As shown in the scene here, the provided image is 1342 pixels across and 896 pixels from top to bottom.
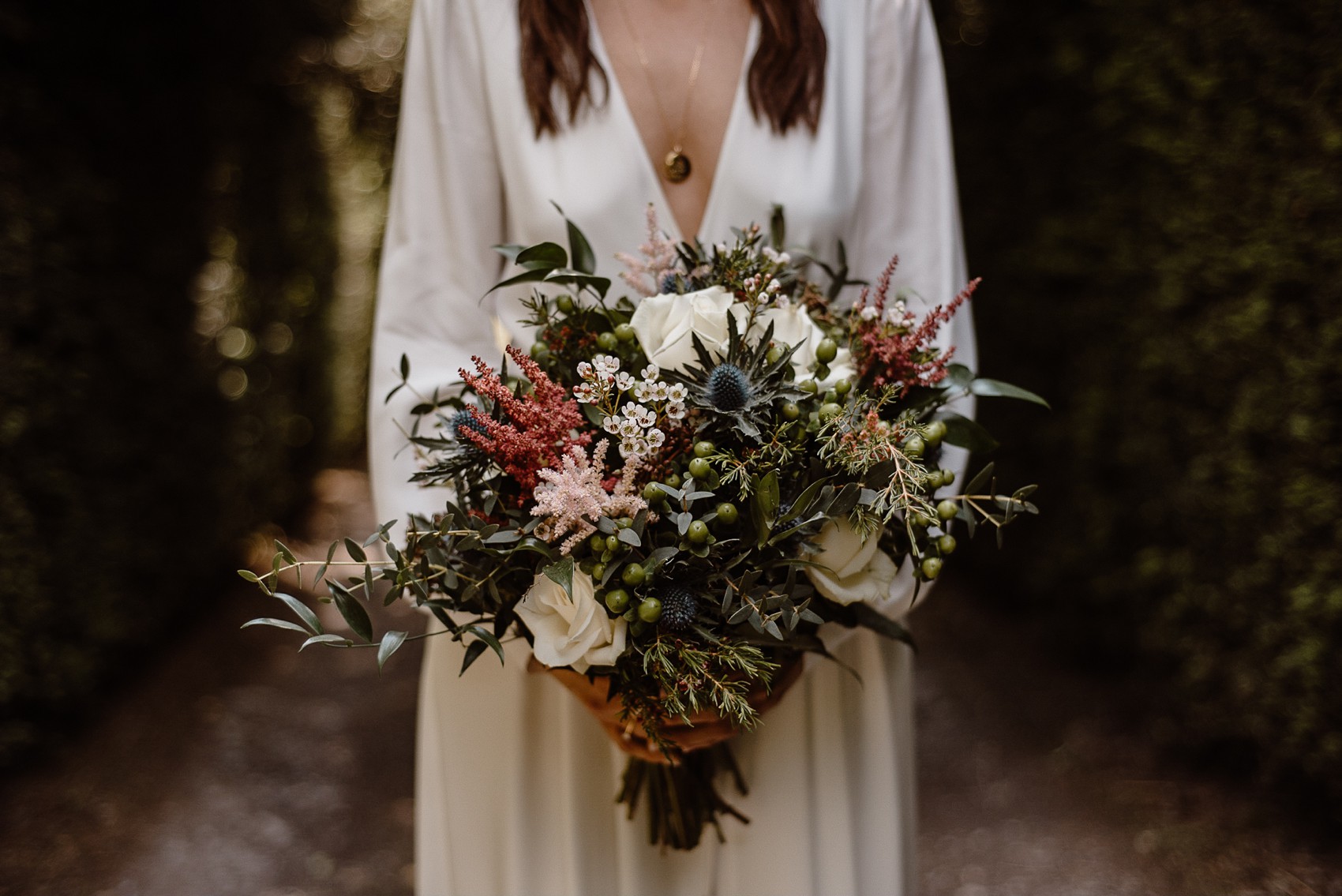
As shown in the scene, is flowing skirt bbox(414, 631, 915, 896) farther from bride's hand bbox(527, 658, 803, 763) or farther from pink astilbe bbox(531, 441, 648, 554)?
pink astilbe bbox(531, 441, 648, 554)

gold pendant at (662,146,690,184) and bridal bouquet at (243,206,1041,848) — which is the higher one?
gold pendant at (662,146,690,184)

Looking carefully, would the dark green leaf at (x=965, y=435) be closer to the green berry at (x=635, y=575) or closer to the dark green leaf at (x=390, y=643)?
the green berry at (x=635, y=575)

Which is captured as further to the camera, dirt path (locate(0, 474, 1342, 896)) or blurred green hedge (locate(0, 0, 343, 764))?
blurred green hedge (locate(0, 0, 343, 764))

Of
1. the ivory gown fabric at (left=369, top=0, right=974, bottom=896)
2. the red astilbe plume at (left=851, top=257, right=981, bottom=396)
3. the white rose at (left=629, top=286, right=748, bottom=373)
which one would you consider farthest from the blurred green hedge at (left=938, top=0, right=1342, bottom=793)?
the white rose at (left=629, top=286, right=748, bottom=373)

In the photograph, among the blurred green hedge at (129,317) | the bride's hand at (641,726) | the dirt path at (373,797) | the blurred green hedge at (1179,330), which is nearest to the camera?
the bride's hand at (641,726)

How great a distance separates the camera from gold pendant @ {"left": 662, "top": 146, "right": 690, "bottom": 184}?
1640mm

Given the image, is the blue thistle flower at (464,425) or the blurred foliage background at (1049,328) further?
the blurred foliage background at (1049,328)

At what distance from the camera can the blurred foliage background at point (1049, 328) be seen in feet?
9.44

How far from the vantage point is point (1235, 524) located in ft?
10.3

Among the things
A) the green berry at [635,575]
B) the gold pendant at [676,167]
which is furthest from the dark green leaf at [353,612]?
the gold pendant at [676,167]

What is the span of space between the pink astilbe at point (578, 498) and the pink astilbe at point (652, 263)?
321 mm

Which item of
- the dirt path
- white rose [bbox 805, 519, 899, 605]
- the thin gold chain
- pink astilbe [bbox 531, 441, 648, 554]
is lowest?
the dirt path

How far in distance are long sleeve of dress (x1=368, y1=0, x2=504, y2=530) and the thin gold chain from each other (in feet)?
0.85

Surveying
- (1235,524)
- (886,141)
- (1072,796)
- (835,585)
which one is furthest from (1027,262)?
(835,585)
